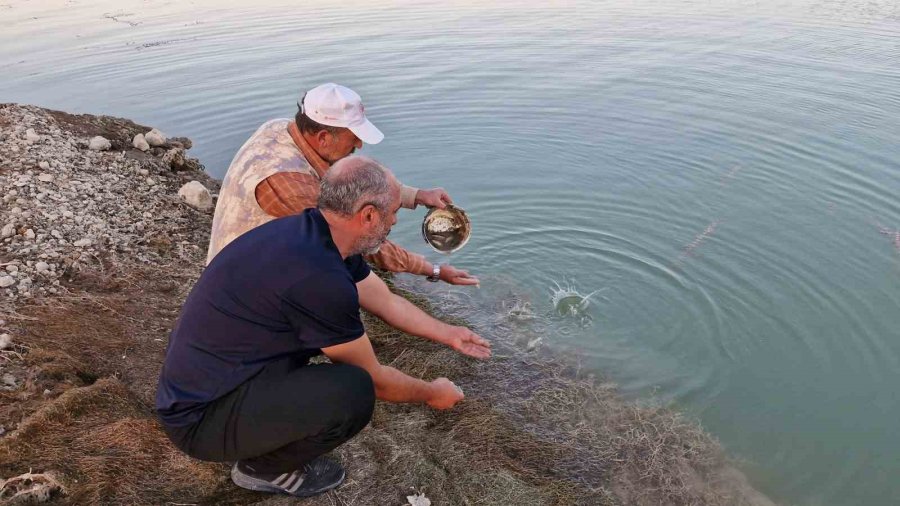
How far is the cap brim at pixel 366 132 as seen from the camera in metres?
3.55

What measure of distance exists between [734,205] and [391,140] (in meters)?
4.59

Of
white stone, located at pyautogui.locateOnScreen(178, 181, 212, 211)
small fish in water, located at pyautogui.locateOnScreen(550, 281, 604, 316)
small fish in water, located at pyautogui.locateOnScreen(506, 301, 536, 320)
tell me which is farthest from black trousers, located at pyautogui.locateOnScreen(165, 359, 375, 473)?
white stone, located at pyautogui.locateOnScreen(178, 181, 212, 211)

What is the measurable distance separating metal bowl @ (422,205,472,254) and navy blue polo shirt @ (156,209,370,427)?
6.00 feet

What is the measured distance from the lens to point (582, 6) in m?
17.2

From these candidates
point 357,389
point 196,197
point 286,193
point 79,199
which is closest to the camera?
point 357,389

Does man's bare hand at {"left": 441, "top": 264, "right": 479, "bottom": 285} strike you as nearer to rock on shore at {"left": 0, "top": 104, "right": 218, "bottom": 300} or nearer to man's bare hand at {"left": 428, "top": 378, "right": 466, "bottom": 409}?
man's bare hand at {"left": 428, "top": 378, "right": 466, "bottom": 409}

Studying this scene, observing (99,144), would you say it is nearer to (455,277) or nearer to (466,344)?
(455,277)

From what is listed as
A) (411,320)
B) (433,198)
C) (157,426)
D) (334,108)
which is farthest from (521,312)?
(157,426)

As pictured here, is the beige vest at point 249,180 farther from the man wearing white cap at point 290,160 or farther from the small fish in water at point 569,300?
the small fish in water at point 569,300

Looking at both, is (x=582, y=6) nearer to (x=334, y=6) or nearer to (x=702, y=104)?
(x=334, y=6)

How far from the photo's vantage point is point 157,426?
3285 millimetres

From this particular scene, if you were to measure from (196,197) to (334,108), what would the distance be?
11.1 ft

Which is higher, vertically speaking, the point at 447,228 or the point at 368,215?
the point at 368,215

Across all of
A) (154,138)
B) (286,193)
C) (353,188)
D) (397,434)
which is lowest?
(397,434)
